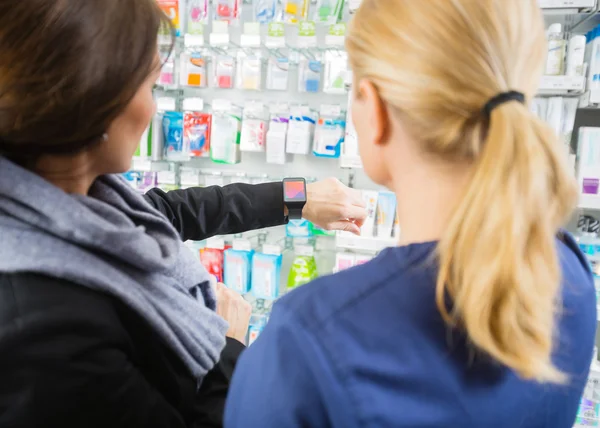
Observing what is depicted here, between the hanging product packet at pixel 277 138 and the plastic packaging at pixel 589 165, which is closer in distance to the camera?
the plastic packaging at pixel 589 165

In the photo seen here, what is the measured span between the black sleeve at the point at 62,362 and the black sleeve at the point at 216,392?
0.52 ft

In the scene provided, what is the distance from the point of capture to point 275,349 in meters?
0.48

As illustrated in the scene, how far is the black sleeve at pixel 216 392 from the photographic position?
0.75 m

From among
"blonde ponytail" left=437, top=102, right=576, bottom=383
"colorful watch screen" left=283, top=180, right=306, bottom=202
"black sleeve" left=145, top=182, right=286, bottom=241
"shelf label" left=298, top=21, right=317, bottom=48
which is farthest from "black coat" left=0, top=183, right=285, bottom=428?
"shelf label" left=298, top=21, right=317, bottom=48

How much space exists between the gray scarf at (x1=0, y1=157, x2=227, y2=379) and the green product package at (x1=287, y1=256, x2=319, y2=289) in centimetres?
121

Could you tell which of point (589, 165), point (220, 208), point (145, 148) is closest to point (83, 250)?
point (220, 208)

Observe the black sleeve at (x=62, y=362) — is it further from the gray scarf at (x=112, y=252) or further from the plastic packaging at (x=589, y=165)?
the plastic packaging at (x=589, y=165)

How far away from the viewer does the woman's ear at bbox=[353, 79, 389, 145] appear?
1.96 feet

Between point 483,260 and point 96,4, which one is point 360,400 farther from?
point 96,4

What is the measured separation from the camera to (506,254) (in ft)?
1.56

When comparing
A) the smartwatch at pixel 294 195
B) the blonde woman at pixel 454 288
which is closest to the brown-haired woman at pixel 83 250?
the blonde woman at pixel 454 288

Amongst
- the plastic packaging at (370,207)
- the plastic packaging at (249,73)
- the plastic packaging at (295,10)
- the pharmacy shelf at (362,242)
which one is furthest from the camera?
the plastic packaging at (249,73)

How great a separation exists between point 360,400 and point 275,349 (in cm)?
11

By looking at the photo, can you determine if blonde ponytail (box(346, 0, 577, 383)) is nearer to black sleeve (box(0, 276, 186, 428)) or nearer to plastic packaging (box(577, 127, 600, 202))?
black sleeve (box(0, 276, 186, 428))
